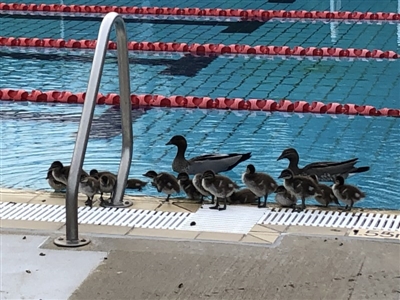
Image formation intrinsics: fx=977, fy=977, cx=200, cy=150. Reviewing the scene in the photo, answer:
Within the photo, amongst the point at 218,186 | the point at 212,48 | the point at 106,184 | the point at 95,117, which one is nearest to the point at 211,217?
the point at 218,186

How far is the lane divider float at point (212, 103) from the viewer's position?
9109 millimetres

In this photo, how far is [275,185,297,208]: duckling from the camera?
5.68 metres

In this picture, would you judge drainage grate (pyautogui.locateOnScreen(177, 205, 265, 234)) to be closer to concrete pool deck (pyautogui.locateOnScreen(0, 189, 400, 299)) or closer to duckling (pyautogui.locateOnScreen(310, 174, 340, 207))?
concrete pool deck (pyautogui.locateOnScreen(0, 189, 400, 299))

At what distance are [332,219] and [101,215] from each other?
50.5 inches

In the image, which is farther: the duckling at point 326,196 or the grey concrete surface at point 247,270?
the duckling at point 326,196

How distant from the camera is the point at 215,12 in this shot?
14555 mm

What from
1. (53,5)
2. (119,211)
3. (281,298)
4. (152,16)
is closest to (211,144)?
(119,211)

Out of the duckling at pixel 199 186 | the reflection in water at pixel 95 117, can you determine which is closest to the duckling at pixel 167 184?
the duckling at pixel 199 186

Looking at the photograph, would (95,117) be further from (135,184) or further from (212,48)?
(212,48)

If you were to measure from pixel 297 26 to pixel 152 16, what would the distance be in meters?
2.34

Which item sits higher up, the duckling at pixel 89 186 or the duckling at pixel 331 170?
the duckling at pixel 89 186

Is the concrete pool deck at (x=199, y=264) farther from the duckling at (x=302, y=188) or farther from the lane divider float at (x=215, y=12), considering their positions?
the lane divider float at (x=215, y=12)

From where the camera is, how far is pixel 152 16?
1466cm

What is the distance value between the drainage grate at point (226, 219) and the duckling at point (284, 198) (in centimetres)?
17
